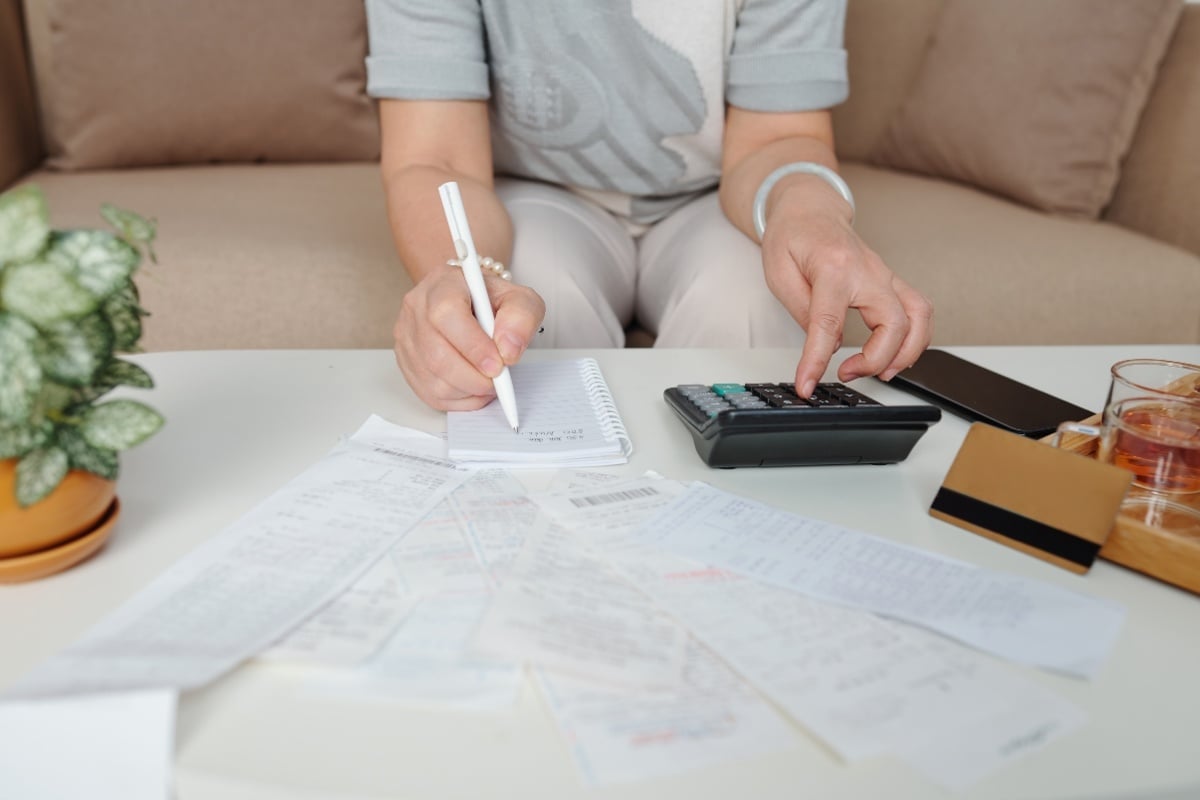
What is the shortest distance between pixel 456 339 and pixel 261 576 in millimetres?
231

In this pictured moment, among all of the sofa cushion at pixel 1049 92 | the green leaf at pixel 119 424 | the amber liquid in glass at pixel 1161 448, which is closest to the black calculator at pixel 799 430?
the amber liquid in glass at pixel 1161 448

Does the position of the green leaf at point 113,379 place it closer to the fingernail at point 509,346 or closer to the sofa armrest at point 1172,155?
the fingernail at point 509,346

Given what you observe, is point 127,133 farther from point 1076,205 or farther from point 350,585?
point 1076,205

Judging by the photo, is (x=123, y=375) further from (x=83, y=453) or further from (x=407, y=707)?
(x=407, y=707)

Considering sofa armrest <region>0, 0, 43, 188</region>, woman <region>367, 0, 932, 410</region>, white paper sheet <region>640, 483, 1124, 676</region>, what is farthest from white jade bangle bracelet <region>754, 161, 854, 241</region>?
sofa armrest <region>0, 0, 43, 188</region>

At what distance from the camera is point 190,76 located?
5.21ft

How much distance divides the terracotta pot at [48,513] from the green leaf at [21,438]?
0.05 feet

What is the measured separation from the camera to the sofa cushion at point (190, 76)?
1.57m

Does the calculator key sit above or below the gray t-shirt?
below

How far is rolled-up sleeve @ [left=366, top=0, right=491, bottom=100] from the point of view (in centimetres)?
101

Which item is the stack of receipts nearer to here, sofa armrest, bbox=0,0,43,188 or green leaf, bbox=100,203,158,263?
green leaf, bbox=100,203,158,263

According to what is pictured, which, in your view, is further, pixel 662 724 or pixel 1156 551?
pixel 1156 551

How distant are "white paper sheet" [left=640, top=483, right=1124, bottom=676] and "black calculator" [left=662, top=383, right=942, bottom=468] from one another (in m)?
0.05

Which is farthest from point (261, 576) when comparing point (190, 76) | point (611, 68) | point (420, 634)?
point (190, 76)
